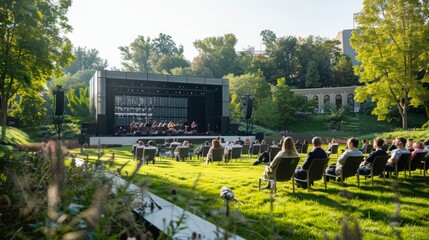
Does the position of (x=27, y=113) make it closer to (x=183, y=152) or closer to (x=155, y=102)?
(x=155, y=102)

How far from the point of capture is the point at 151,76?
27.5 m

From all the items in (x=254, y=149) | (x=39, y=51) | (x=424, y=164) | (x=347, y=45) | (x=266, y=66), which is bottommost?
(x=254, y=149)

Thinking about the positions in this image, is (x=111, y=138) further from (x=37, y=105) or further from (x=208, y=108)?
(x=37, y=105)

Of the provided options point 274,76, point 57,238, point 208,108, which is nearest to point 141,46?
point 274,76

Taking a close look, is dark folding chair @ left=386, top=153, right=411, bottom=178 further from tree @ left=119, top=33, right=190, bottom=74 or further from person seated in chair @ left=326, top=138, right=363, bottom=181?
tree @ left=119, top=33, right=190, bottom=74

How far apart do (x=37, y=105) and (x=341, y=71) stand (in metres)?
46.2

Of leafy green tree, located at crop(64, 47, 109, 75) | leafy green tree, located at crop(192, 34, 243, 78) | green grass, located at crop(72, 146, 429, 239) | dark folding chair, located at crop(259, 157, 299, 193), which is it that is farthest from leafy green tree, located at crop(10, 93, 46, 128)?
leafy green tree, located at crop(64, 47, 109, 75)

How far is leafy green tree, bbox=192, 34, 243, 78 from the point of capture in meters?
68.0

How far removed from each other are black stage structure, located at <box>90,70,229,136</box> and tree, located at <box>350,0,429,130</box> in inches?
431

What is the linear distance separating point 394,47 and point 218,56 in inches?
1707

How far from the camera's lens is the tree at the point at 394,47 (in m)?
26.5

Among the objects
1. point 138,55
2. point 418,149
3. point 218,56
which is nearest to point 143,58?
point 138,55

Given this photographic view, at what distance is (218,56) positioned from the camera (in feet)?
225

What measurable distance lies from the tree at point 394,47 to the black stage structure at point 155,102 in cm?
1095
